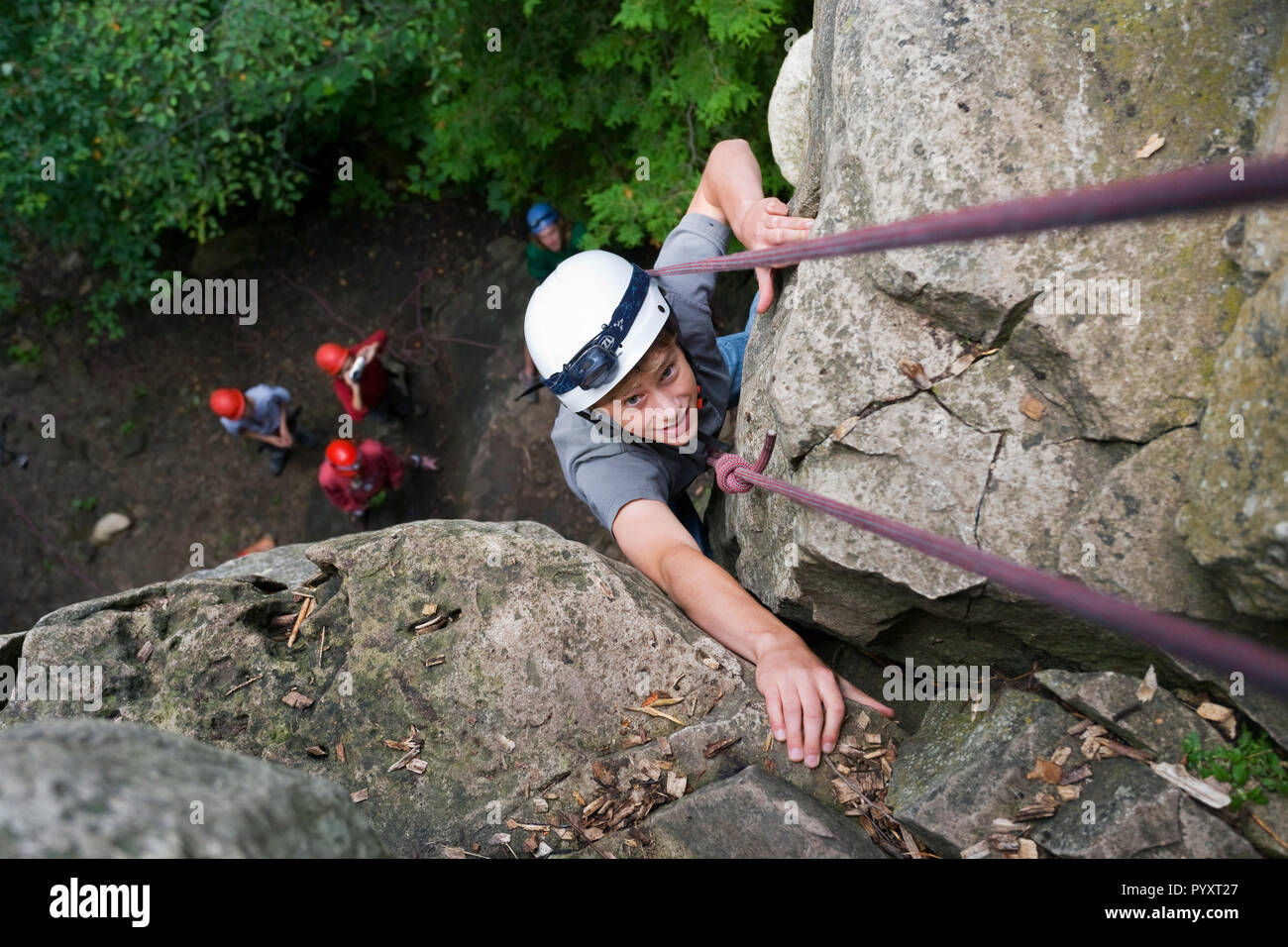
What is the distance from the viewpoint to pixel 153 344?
842 centimetres

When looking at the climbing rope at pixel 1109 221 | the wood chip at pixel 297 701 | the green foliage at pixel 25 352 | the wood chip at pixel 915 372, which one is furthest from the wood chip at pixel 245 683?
the green foliage at pixel 25 352

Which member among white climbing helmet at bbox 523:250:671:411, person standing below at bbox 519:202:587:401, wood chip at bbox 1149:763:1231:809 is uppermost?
person standing below at bbox 519:202:587:401

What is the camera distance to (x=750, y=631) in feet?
9.20

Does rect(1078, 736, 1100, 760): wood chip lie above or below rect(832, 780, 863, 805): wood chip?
above

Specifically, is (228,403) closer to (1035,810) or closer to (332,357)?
(332,357)

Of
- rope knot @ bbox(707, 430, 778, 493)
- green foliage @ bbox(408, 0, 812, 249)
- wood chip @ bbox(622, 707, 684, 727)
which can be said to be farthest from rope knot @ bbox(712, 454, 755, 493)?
green foliage @ bbox(408, 0, 812, 249)

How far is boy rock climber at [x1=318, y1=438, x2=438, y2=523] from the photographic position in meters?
6.52

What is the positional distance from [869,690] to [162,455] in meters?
7.32

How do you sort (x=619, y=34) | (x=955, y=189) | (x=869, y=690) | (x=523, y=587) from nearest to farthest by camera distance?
1. (x=955, y=189)
2. (x=523, y=587)
3. (x=869, y=690)
4. (x=619, y=34)

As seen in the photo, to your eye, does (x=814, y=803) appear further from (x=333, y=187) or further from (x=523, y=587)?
(x=333, y=187)

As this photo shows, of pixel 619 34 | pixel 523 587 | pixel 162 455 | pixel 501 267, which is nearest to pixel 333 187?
pixel 501 267

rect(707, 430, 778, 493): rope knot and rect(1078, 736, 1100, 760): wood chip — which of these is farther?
rect(707, 430, 778, 493): rope knot

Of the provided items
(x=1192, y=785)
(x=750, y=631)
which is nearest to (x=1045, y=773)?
(x=1192, y=785)

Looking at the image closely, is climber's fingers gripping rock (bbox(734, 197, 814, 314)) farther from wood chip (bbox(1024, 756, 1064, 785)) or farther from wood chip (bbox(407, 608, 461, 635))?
wood chip (bbox(1024, 756, 1064, 785))
